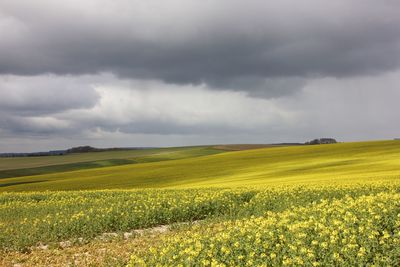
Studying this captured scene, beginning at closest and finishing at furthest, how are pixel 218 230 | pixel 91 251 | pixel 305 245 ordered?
pixel 305 245
pixel 91 251
pixel 218 230

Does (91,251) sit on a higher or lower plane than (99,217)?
lower

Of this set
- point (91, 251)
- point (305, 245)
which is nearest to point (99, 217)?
point (91, 251)

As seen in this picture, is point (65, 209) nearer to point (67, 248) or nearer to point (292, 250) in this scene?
point (67, 248)

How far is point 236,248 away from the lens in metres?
8.62

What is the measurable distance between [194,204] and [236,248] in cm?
873

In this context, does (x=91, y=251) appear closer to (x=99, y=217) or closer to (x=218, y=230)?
(x=99, y=217)

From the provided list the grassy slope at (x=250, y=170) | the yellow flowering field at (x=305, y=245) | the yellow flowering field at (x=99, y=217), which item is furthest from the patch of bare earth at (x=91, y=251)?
the grassy slope at (x=250, y=170)

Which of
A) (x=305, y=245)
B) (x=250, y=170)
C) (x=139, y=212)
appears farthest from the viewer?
(x=250, y=170)

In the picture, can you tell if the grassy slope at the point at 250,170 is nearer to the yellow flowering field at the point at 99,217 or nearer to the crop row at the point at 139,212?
the crop row at the point at 139,212

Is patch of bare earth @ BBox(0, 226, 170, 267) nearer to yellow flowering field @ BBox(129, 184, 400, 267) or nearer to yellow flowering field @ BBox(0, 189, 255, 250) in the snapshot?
yellow flowering field @ BBox(0, 189, 255, 250)

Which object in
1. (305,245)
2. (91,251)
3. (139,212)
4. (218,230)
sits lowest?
(91,251)

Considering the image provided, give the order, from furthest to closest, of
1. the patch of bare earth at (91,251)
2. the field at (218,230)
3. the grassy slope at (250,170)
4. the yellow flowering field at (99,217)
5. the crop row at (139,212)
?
1. the grassy slope at (250,170)
2. the crop row at (139,212)
3. the yellow flowering field at (99,217)
4. the patch of bare earth at (91,251)
5. the field at (218,230)

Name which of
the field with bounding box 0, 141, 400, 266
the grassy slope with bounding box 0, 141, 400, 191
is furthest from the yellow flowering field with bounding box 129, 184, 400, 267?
the grassy slope with bounding box 0, 141, 400, 191

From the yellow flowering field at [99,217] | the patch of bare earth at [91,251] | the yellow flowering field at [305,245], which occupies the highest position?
the yellow flowering field at [305,245]
